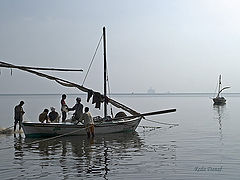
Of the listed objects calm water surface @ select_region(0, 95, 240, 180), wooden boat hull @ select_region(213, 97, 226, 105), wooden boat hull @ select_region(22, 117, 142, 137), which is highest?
wooden boat hull @ select_region(213, 97, 226, 105)

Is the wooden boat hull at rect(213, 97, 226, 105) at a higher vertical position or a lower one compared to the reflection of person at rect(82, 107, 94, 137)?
higher

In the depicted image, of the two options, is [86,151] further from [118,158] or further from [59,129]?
[59,129]

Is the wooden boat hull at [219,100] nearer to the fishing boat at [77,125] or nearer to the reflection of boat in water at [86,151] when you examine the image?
the fishing boat at [77,125]

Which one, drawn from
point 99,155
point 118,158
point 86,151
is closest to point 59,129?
point 86,151

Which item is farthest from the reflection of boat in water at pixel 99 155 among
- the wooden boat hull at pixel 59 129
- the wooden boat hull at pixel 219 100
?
the wooden boat hull at pixel 219 100

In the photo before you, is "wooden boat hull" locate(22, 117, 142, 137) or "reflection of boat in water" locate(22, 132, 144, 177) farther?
"wooden boat hull" locate(22, 117, 142, 137)

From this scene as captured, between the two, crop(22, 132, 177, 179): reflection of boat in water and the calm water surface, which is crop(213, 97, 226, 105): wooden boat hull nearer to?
the calm water surface

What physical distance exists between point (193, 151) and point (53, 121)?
9940 millimetres

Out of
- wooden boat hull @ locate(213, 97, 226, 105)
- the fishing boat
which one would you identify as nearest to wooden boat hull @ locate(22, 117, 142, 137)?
the fishing boat

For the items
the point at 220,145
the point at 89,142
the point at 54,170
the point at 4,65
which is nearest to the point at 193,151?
the point at 220,145

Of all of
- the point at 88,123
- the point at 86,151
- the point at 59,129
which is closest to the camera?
the point at 86,151

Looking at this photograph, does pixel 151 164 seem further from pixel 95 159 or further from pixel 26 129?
pixel 26 129

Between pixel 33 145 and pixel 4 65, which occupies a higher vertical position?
pixel 4 65

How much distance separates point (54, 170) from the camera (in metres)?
13.8
